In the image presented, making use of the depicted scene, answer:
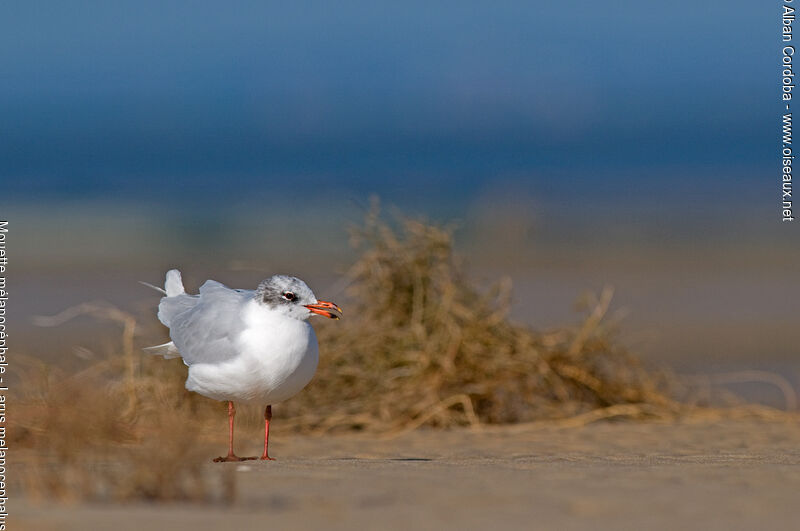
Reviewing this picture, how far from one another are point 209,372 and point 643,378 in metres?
4.36

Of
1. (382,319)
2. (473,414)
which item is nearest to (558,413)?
(473,414)

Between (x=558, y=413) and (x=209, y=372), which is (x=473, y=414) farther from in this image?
(x=209, y=372)

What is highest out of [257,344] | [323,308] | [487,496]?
[323,308]

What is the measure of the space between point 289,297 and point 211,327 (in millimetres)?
403

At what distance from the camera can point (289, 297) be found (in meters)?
6.69

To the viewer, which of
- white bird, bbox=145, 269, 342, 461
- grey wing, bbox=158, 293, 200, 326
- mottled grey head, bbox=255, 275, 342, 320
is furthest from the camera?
grey wing, bbox=158, 293, 200, 326

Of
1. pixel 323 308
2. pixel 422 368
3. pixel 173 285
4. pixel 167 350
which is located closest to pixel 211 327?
pixel 323 308

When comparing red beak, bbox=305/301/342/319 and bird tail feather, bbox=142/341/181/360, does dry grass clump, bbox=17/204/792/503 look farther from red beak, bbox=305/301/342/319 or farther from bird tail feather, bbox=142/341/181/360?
red beak, bbox=305/301/342/319

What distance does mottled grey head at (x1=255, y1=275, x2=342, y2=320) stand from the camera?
6.67 meters

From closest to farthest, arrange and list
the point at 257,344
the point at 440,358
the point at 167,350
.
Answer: the point at 257,344, the point at 167,350, the point at 440,358

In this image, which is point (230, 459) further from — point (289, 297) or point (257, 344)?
point (289, 297)

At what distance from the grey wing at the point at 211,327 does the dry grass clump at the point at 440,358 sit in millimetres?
2537

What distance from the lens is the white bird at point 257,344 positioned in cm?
655

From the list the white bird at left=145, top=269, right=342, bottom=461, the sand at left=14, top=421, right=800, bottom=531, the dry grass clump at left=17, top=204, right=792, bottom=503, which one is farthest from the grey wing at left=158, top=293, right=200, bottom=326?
the dry grass clump at left=17, top=204, right=792, bottom=503
